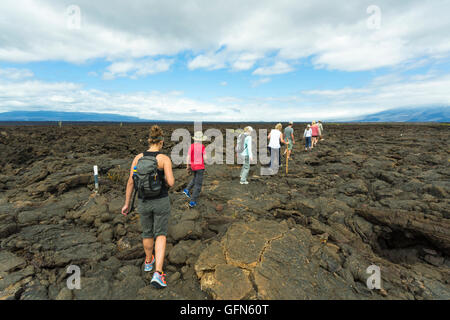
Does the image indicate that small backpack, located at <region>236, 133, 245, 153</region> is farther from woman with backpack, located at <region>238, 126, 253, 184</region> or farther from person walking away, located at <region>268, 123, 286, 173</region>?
person walking away, located at <region>268, 123, 286, 173</region>

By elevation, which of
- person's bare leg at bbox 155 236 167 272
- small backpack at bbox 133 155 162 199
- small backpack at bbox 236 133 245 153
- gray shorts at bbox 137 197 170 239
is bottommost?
person's bare leg at bbox 155 236 167 272

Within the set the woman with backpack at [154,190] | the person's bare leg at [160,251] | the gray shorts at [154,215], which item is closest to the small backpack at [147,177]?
the woman with backpack at [154,190]

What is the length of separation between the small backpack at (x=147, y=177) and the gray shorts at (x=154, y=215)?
181 mm

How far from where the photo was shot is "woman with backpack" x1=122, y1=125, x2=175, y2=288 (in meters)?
3.30

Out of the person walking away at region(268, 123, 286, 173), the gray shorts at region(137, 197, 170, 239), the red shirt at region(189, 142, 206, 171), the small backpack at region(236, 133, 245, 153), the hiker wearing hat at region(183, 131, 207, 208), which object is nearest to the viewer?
the gray shorts at region(137, 197, 170, 239)

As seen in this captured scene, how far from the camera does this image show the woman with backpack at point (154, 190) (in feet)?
10.8

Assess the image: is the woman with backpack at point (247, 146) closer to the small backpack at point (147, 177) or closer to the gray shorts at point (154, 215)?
the gray shorts at point (154, 215)

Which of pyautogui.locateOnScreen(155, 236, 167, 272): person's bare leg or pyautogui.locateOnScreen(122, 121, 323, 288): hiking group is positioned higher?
pyautogui.locateOnScreen(122, 121, 323, 288): hiking group

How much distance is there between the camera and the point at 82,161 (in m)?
11.9

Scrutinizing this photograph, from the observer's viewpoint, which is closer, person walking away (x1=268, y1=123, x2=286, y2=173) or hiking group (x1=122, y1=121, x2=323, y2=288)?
hiking group (x1=122, y1=121, x2=323, y2=288)

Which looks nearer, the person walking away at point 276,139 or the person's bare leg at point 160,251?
the person's bare leg at point 160,251

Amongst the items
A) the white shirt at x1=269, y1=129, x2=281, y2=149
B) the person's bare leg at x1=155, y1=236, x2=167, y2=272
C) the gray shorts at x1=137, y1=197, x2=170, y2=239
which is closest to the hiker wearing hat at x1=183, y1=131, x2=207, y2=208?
the gray shorts at x1=137, y1=197, x2=170, y2=239

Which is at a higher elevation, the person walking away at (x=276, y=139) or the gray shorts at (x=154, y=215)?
the person walking away at (x=276, y=139)
